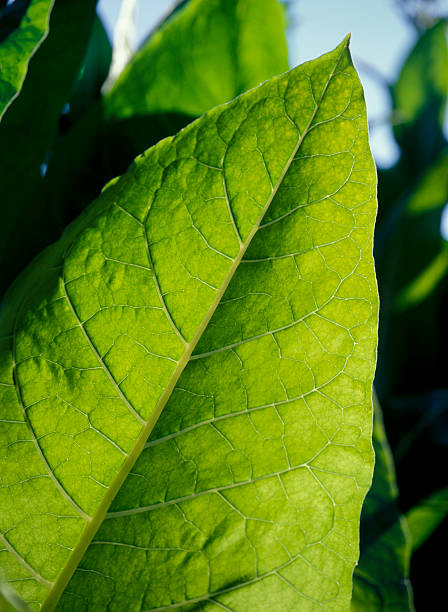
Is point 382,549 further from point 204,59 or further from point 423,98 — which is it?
point 423,98

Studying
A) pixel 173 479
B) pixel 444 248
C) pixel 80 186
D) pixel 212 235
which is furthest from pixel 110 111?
pixel 444 248

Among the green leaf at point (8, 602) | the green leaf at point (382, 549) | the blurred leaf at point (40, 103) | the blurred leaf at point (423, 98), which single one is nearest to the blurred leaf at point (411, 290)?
the blurred leaf at point (423, 98)

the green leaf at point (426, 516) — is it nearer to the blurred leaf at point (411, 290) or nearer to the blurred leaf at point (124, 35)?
the blurred leaf at point (411, 290)

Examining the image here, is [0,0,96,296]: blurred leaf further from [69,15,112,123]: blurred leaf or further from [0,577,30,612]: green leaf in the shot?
[0,577,30,612]: green leaf

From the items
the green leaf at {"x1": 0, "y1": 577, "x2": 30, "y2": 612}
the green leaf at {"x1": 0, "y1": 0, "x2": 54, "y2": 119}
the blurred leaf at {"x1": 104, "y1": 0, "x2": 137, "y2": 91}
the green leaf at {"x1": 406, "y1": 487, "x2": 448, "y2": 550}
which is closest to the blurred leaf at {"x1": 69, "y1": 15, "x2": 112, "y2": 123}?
the blurred leaf at {"x1": 104, "y1": 0, "x2": 137, "y2": 91}

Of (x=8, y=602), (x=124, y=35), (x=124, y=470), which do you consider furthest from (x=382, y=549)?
(x=124, y=35)
